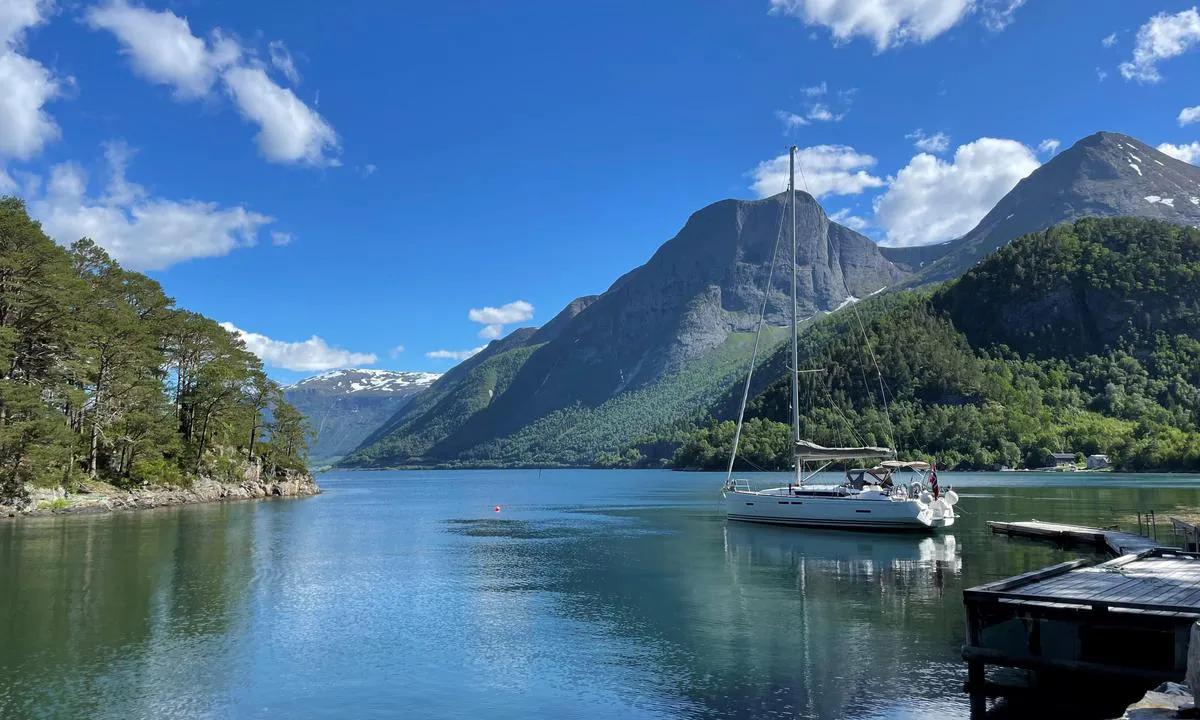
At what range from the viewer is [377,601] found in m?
30.7

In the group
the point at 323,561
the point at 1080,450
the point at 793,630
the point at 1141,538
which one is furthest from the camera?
the point at 1080,450

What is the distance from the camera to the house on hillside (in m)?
164

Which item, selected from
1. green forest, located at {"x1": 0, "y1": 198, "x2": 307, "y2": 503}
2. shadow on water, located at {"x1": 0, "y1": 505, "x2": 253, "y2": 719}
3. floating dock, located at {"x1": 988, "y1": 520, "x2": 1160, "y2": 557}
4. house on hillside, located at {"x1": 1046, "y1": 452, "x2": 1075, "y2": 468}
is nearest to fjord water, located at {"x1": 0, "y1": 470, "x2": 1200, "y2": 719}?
shadow on water, located at {"x1": 0, "y1": 505, "x2": 253, "y2": 719}

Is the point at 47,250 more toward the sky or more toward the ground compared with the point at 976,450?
more toward the sky

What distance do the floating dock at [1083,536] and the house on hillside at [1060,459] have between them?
132 m

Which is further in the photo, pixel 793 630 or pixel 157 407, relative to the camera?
pixel 157 407

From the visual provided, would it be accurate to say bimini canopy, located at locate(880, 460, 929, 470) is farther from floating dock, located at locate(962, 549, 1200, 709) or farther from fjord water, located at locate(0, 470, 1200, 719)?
floating dock, located at locate(962, 549, 1200, 709)

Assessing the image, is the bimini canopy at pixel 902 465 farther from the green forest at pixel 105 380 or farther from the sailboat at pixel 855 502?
the green forest at pixel 105 380

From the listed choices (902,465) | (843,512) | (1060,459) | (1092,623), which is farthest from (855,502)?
(1060,459)

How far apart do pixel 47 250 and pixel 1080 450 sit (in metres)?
184

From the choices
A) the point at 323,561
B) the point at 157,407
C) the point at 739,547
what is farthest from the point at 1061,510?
the point at 157,407

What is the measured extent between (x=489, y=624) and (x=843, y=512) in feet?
112

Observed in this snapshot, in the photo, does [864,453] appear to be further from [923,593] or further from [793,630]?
[793,630]

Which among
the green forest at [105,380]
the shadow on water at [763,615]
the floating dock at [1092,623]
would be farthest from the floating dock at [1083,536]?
the green forest at [105,380]
